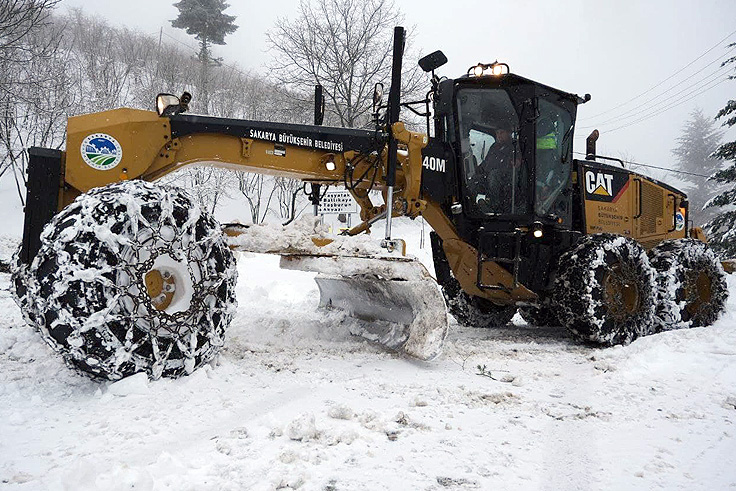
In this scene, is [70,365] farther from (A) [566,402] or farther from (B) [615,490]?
(A) [566,402]

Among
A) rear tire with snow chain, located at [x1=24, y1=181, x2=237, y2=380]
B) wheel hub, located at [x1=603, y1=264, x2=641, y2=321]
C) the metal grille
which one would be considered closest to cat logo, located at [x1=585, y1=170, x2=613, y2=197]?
the metal grille

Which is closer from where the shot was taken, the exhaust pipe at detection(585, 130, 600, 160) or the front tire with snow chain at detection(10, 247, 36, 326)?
the front tire with snow chain at detection(10, 247, 36, 326)

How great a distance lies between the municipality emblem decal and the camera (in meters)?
3.31

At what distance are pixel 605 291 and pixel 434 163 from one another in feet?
6.77

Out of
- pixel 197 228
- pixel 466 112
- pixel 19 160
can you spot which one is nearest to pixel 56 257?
pixel 197 228

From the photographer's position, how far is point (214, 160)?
3986 mm

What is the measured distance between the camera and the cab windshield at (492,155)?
5082 millimetres

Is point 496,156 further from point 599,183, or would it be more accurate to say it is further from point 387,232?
point 387,232

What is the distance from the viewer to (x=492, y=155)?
17.0 ft

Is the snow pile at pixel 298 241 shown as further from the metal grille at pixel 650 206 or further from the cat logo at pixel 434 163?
the metal grille at pixel 650 206

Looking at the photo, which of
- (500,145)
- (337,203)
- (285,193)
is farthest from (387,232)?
(285,193)

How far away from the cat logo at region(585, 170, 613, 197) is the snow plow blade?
278 centimetres

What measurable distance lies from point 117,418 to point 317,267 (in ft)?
5.60

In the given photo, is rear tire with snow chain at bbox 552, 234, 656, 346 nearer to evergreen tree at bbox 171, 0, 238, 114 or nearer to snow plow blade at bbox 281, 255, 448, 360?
snow plow blade at bbox 281, 255, 448, 360
